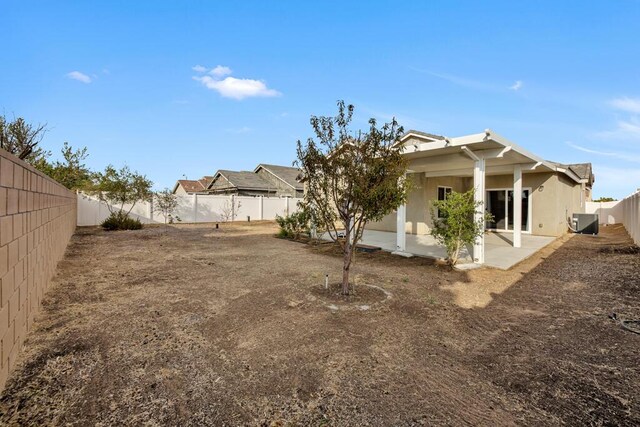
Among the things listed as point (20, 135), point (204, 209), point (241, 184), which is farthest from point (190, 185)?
point (20, 135)

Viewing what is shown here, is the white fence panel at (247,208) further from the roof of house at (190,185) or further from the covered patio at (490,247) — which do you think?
the roof of house at (190,185)

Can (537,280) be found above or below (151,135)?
below

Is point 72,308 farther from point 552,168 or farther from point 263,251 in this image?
point 552,168

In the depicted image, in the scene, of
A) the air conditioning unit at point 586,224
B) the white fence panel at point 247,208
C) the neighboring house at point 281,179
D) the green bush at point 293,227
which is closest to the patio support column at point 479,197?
the green bush at point 293,227

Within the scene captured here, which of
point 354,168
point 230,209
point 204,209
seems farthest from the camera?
point 230,209

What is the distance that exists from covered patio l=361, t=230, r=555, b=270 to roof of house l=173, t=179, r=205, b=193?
38.5 metres

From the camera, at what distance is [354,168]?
4.81m

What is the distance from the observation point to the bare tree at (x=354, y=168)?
Answer: 4754 mm

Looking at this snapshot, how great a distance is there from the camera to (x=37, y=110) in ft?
45.0

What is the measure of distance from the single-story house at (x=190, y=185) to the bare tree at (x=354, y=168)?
42.0m

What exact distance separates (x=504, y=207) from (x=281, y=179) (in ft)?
69.6

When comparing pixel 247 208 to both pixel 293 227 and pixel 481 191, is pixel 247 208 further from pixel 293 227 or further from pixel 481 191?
pixel 481 191

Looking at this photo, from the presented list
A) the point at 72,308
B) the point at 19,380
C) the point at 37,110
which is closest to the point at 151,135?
the point at 37,110

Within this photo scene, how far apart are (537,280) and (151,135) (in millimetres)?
20011
